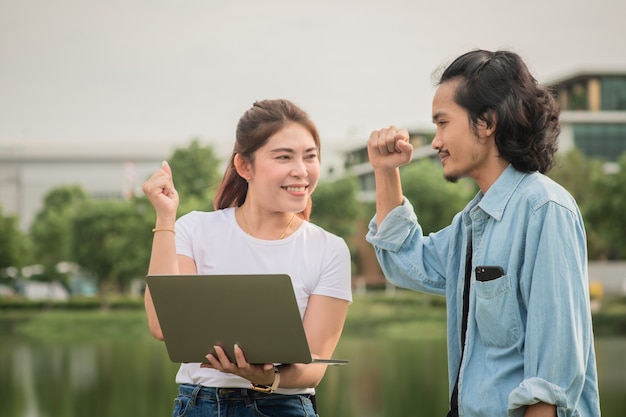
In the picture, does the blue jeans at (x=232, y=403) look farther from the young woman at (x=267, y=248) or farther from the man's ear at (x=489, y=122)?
the man's ear at (x=489, y=122)

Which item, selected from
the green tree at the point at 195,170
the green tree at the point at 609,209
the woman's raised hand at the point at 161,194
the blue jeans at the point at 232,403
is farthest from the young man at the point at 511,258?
the green tree at the point at 609,209

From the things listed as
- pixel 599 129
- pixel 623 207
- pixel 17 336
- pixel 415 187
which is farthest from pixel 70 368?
pixel 599 129

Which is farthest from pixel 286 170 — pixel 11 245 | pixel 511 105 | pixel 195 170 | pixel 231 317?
pixel 11 245

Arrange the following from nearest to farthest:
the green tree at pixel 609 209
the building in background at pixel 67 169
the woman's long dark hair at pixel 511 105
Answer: the woman's long dark hair at pixel 511 105 < the green tree at pixel 609 209 < the building in background at pixel 67 169

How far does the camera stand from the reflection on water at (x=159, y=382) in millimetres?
12977

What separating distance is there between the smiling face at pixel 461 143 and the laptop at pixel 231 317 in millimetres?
460

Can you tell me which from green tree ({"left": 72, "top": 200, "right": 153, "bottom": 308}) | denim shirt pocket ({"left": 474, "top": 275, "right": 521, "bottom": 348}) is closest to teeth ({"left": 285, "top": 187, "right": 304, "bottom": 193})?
denim shirt pocket ({"left": 474, "top": 275, "right": 521, "bottom": 348})

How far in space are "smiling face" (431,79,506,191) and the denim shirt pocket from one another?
0.24 meters

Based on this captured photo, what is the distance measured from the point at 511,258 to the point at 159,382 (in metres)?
14.2

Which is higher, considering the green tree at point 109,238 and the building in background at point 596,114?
the building in background at point 596,114

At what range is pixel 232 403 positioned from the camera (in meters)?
2.27

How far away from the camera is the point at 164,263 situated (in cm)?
228

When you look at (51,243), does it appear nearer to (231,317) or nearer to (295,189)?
(295,189)

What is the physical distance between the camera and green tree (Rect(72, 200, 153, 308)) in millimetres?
26044
